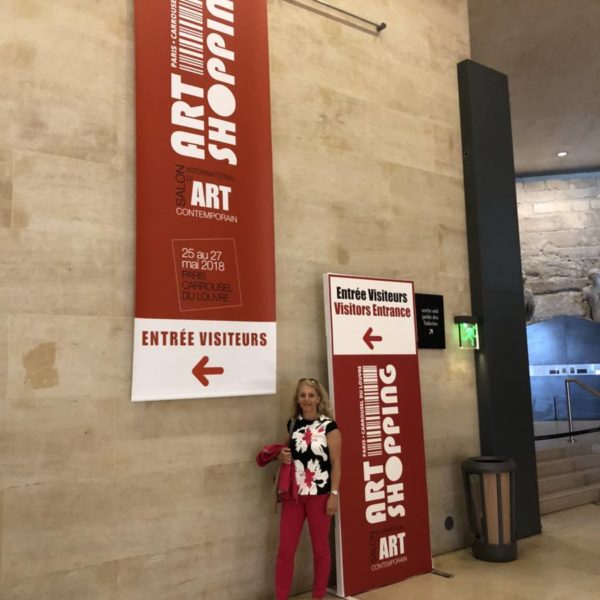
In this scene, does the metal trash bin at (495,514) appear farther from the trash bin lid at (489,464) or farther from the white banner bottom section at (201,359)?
the white banner bottom section at (201,359)

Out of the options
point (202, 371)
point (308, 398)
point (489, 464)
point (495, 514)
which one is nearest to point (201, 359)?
point (202, 371)

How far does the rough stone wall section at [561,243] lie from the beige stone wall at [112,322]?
9315 mm

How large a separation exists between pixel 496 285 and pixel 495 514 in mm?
2131

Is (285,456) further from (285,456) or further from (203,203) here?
(203,203)

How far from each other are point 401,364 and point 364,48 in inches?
109

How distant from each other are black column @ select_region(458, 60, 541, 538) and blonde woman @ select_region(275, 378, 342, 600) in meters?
2.22

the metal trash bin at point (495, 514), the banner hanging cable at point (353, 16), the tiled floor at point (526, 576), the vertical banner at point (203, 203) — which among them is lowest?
the tiled floor at point (526, 576)

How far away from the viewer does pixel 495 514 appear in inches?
197

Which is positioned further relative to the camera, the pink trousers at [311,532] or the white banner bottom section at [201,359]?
the pink trousers at [311,532]

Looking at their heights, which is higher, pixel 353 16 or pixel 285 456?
pixel 353 16

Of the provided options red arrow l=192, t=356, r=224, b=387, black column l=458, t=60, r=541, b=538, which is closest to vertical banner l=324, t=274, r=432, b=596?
red arrow l=192, t=356, r=224, b=387

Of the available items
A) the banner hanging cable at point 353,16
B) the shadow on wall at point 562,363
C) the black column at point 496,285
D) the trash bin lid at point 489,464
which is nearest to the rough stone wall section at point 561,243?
the shadow on wall at point 562,363

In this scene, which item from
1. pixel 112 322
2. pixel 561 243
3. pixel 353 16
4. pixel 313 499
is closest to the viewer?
pixel 112 322

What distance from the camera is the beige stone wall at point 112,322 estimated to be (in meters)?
3.44
